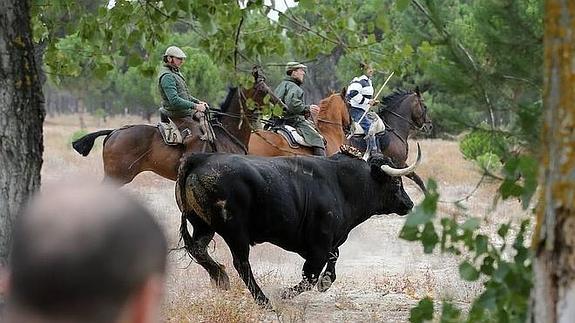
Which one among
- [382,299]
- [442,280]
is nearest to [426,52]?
[382,299]

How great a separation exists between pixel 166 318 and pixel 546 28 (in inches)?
202

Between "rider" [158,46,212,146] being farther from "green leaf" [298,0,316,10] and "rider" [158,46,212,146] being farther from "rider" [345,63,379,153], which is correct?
"green leaf" [298,0,316,10]

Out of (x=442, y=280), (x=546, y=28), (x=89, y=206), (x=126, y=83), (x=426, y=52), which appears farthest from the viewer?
(x=126, y=83)

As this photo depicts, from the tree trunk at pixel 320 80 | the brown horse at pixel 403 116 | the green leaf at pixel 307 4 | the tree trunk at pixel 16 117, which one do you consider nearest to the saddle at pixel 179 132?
the brown horse at pixel 403 116

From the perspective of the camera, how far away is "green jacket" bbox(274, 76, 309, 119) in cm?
1403

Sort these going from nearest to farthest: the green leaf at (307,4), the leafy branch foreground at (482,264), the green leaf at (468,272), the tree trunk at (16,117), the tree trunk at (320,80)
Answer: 1. the leafy branch foreground at (482,264)
2. the green leaf at (468,272)
3. the tree trunk at (16,117)
4. the green leaf at (307,4)
5. the tree trunk at (320,80)

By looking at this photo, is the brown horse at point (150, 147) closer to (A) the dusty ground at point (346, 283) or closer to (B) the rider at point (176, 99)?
(B) the rider at point (176, 99)

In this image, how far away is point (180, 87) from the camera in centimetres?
1227

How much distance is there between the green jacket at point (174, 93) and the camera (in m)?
12.2

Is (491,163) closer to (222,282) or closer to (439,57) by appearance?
(439,57)

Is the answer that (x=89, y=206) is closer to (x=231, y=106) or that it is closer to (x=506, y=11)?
(x=506, y=11)

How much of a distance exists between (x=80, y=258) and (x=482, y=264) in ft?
8.52

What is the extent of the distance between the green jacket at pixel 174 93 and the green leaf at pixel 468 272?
28.2 feet

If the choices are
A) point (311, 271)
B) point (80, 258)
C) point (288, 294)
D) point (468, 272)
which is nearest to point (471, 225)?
point (468, 272)
